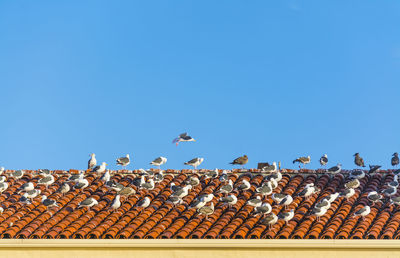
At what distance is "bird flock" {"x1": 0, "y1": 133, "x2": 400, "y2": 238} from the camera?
26.4 meters

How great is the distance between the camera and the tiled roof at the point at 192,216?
25.0 m

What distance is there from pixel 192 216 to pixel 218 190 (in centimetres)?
267

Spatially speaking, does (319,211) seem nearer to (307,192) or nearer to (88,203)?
(307,192)

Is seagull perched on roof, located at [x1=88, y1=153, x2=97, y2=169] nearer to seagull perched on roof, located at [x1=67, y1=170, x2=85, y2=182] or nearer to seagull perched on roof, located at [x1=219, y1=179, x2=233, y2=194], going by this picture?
seagull perched on roof, located at [x1=67, y1=170, x2=85, y2=182]

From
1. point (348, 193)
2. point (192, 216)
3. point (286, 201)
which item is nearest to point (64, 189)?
point (192, 216)

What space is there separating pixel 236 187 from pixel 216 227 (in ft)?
12.4

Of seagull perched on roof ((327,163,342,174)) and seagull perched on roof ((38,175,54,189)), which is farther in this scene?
seagull perched on roof ((327,163,342,174))

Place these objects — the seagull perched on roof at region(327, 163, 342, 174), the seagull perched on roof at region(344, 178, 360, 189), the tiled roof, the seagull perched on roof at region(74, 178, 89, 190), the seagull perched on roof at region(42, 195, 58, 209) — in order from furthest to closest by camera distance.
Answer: the seagull perched on roof at region(327, 163, 342, 174)
the seagull perched on roof at region(74, 178, 89, 190)
the seagull perched on roof at region(344, 178, 360, 189)
the seagull perched on roof at region(42, 195, 58, 209)
the tiled roof

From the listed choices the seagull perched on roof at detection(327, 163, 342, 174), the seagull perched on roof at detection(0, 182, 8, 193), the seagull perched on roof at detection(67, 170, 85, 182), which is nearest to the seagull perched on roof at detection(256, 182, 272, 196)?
the seagull perched on roof at detection(327, 163, 342, 174)
